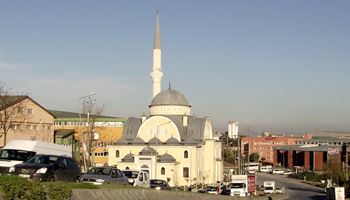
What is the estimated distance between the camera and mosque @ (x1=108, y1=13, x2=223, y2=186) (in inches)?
3428

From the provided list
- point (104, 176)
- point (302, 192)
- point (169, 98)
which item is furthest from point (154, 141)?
point (104, 176)

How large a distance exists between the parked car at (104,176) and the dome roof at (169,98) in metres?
70.5

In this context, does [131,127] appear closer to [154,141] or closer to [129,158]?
[154,141]

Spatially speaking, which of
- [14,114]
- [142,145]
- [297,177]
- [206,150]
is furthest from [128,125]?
[297,177]

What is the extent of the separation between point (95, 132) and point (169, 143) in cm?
1296

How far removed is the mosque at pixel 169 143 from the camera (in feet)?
286

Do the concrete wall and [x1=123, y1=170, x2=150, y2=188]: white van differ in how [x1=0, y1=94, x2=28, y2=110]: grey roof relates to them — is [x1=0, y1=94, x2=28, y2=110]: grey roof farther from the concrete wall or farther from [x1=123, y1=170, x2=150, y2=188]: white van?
the concrete wall

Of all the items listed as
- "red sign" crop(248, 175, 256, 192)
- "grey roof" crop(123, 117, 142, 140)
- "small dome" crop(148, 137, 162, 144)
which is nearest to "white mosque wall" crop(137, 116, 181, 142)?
"small dome" crop(148, 137, 162, 144)

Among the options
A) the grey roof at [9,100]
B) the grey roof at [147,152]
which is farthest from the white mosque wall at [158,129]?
the grey roof at [9,100]

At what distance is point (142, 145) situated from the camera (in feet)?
299

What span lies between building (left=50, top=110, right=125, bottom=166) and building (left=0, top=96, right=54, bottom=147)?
342cm

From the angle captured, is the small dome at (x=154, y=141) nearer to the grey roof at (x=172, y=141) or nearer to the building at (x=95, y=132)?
the grey roof at (x=172, y=141)

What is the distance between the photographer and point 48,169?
2102cm

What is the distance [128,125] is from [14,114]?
101 feet
